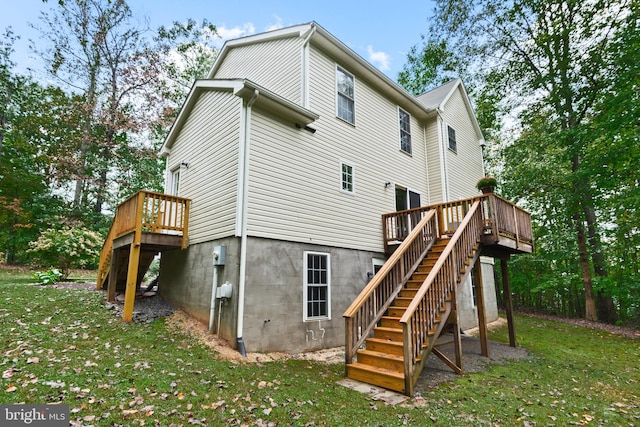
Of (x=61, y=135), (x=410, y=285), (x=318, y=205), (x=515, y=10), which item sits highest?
(x=515, y=10)

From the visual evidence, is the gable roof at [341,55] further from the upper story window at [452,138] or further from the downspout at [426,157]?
the upper story window at [452,138]

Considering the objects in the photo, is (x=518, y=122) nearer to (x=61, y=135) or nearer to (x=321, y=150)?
(x=321, y=150)

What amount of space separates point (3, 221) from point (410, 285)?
22.7 metres

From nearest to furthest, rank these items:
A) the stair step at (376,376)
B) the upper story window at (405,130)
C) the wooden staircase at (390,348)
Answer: the stair step at (376,376)
the wooden staircase at (390,348)
the upper story window at (405,130)

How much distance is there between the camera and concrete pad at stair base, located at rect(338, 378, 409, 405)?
15.9ft

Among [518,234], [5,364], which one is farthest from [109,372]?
[518,234]

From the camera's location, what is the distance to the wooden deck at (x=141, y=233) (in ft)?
24.8

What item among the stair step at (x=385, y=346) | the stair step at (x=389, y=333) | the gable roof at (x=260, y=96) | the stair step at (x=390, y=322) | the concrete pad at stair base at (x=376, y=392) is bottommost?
the concrete pad at stair base at (x=376, y=392)

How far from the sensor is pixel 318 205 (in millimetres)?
8688

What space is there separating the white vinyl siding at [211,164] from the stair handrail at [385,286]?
127 inches

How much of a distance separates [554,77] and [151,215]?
1795cm

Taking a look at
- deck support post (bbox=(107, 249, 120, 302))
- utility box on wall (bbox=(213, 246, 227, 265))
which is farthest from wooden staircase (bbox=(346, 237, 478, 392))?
deck support post (bbox=(107, 249, 120, 302))

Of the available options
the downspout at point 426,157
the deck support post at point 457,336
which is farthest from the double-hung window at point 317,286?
the downspout at point 426,157

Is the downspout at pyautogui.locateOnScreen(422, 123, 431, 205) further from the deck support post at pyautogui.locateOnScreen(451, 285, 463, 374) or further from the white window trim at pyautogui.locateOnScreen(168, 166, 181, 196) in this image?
the white window trim at pyautogui.locateOnScreen(168, 166, 181, 196)
